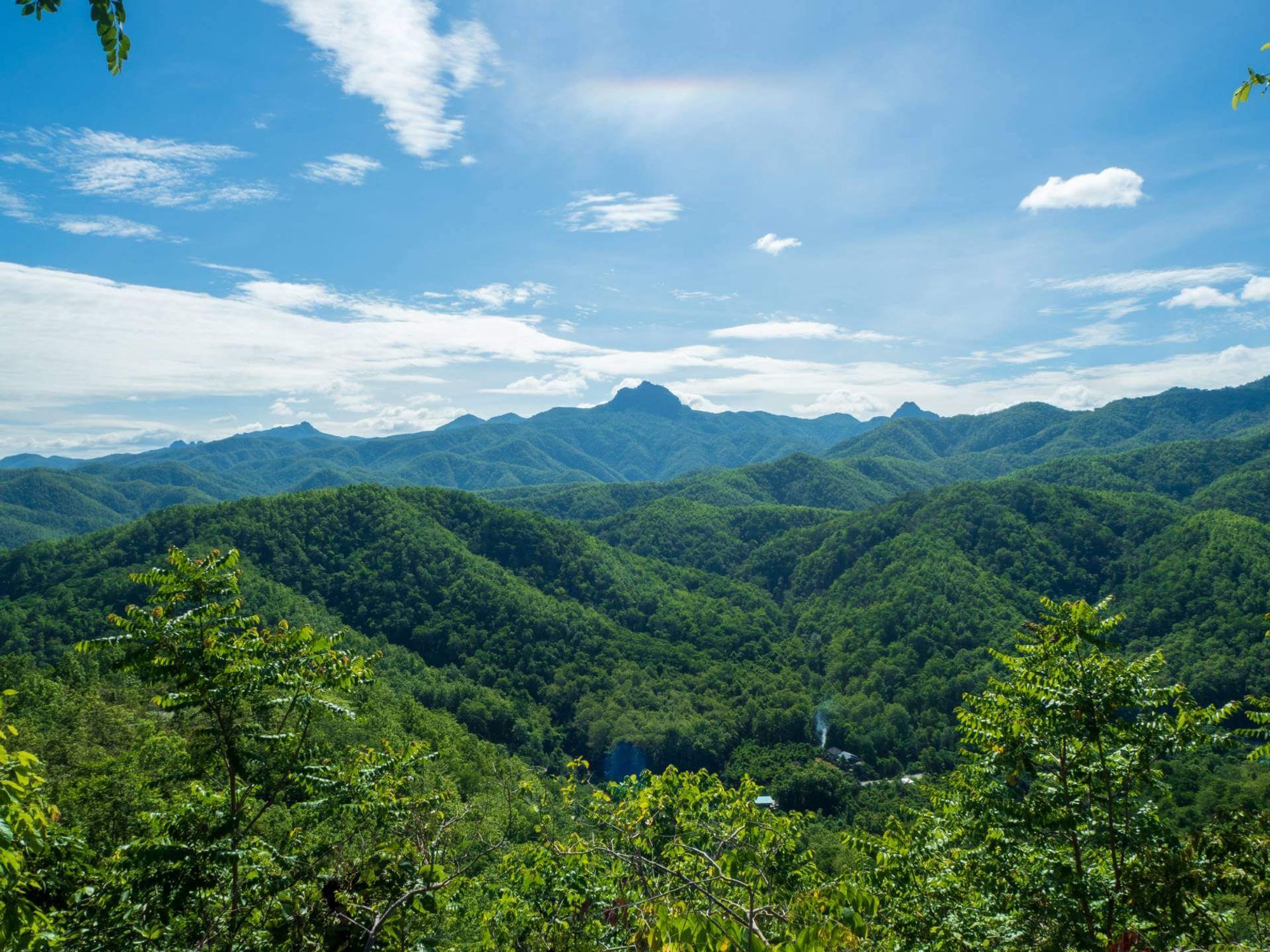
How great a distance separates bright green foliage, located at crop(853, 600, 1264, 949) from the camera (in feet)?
23.4

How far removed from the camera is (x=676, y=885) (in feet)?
27.1

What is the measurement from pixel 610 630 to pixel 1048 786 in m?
119

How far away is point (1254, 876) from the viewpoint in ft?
22.8

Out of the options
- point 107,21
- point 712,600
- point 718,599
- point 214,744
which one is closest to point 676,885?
point 214,744

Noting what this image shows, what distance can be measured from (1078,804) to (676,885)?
207 inches

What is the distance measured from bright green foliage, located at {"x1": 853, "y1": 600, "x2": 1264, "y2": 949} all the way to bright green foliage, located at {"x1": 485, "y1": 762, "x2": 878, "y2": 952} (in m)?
2.40

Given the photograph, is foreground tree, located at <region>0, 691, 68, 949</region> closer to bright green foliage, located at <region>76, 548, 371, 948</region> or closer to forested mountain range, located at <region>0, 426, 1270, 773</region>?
bright green foliage, located at <region>76, 548, 371, 948</region>

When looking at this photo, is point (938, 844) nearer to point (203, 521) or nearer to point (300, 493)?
point (203, 521)

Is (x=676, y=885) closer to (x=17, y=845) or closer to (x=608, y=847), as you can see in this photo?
(x=608, y=847)

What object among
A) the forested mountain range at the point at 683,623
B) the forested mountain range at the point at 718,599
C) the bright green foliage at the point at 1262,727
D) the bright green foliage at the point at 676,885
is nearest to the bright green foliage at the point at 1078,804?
the bright green foliage at the point at 1262,727

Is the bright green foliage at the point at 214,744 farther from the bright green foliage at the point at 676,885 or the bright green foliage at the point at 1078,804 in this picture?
the bright green foliage at the point at 1078,804

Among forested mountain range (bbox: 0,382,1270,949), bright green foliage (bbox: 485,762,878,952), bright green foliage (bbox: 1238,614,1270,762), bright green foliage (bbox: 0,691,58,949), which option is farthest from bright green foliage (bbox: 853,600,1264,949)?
forested mountain range (bbox: 0,382,1270,949)

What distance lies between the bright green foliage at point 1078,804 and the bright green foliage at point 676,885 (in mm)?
2404

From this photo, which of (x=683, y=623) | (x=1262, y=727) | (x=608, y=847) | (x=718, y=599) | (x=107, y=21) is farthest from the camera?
(x=718, y=599)
